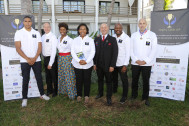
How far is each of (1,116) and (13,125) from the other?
22.1 inches

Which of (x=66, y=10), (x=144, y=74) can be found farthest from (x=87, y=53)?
(x=66, y=10)

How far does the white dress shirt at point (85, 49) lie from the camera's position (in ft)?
11.9

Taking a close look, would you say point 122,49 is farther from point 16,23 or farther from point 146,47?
point 16,23

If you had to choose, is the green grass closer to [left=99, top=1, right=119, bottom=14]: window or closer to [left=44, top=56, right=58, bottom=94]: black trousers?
[left=44, top=56, right=58, bottom=94]: black trousers

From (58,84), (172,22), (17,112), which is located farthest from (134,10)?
(17,112)

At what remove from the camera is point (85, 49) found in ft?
12.0

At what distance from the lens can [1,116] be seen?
335cm

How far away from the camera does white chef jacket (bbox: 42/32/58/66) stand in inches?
152

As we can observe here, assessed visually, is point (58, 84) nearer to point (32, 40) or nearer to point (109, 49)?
point (32, 40)

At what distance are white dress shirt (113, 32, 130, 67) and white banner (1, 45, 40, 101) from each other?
7.93 feet

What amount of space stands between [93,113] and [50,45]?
197 cm

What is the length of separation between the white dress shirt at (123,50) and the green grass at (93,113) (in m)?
1.06

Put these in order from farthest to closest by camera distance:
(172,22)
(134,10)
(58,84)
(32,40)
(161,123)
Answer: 1. (134,10)
2. (58,84)
3. (172,22)
4. (32,40)
5. (161,123)

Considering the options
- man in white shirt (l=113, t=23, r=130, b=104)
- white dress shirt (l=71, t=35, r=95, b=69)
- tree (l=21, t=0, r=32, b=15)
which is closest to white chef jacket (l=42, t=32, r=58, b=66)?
white dress shirt (l=71, t=35, r=95, b=69)
